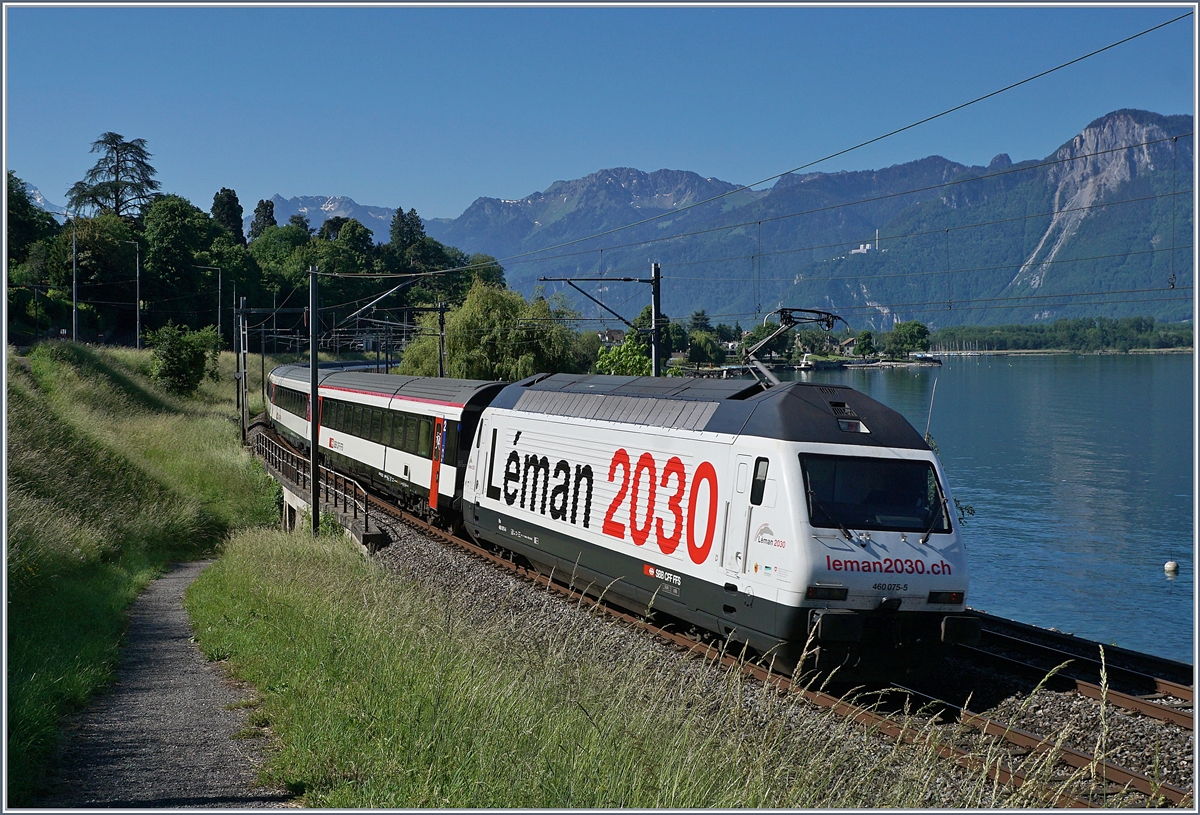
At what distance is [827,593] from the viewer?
9852 millimetres

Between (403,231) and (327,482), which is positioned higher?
(403,231)

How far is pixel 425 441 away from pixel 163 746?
1478 centimetres

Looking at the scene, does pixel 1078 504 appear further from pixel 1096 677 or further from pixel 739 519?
pixel 739 519

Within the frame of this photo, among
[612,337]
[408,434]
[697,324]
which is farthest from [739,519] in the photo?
[697,324]

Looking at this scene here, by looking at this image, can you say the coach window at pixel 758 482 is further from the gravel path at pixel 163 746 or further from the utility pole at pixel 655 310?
the utility pole at pixel 655 310

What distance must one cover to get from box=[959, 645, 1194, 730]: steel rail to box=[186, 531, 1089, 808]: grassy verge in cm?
320

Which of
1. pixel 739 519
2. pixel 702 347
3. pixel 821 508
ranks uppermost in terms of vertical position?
pixel 702 347

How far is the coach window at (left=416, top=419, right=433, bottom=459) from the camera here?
22094mm

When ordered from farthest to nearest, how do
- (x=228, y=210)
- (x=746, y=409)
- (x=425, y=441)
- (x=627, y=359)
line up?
(x=228, y=210), (x=627, y=359), (x=425, y=441), (x=746, y=409)

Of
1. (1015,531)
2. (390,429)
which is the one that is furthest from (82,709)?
(1015,531)

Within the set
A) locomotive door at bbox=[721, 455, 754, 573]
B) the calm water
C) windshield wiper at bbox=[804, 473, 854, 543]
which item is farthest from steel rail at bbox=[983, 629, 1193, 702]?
the calm water

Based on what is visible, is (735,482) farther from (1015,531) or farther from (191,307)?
(191,307)

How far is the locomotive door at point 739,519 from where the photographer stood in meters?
10.7

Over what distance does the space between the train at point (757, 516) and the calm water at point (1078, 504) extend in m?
18.9
